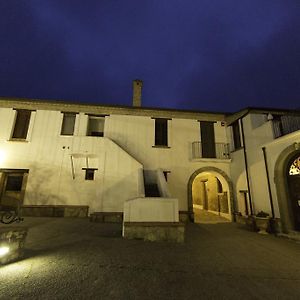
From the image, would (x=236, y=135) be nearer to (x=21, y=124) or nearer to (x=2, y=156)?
(x=21, y=124)

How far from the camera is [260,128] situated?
9.53 metres

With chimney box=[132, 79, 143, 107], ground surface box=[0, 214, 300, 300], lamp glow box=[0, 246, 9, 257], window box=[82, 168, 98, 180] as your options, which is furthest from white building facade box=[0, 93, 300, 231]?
lamp glow box=[0, 246, 9, 257]

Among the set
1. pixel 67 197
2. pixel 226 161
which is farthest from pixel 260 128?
pixel 67 197

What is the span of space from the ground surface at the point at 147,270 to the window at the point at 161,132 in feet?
24.0

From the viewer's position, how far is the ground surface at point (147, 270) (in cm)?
294

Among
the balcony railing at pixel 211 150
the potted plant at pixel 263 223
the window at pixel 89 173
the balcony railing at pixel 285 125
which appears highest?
the balcony railing at pixel 285 125

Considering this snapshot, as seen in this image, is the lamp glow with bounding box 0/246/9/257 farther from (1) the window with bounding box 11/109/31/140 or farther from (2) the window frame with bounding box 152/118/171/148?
(2) the window frame with bounding box 152/118/171/148

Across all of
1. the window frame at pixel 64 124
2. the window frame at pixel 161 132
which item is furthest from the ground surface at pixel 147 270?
the window frame at pixel 161 132

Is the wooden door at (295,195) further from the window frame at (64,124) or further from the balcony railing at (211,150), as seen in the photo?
the window frame at (64,124)

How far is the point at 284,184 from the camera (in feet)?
26.0

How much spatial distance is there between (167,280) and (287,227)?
709cm

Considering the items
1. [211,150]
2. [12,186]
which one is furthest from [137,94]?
[12,186]

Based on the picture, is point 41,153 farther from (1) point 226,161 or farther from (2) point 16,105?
(1) point 226,161

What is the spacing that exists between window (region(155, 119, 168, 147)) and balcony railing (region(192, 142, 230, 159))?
6.75 ft
